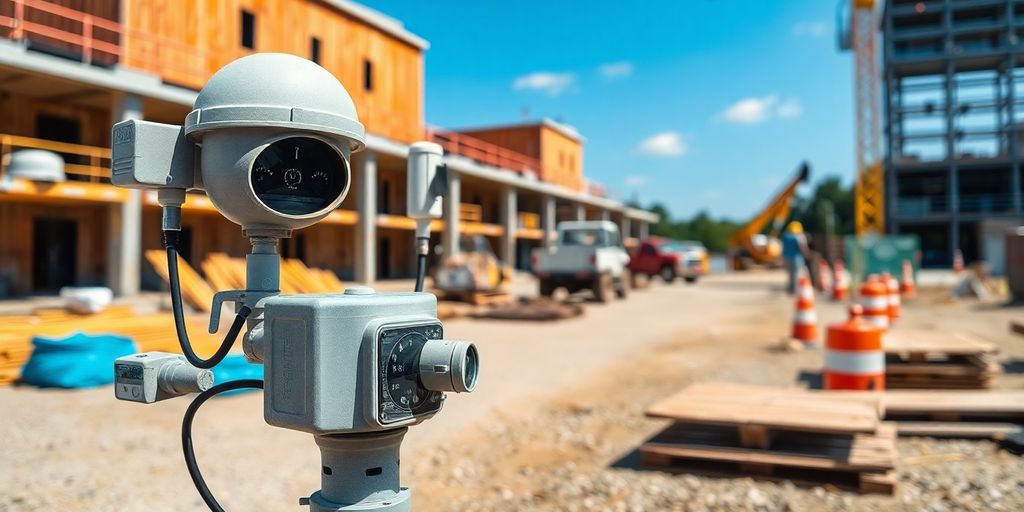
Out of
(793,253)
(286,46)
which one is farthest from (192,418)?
(793,253)

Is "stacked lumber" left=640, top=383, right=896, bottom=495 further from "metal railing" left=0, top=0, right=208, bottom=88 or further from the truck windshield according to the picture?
the truck windshield

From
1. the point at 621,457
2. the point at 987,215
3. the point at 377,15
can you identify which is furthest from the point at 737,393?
the point at 987,215

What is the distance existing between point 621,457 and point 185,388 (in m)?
3.80

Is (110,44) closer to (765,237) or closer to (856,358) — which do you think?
(856,358)

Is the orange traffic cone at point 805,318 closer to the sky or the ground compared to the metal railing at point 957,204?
closer to the ground

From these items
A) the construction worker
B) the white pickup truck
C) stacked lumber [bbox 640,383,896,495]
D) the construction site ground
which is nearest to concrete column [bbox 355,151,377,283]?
the white pickup truck

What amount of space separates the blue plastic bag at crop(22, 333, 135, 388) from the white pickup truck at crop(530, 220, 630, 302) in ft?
43.3

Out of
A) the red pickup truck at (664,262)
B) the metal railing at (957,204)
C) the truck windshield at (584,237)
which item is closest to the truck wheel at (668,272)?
the red pickup truck at (664,262)

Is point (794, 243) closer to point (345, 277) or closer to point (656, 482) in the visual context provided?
point (345, 277)

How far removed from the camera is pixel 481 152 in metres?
32.1

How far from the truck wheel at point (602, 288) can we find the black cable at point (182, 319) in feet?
57.0

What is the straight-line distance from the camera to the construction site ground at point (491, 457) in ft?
13.3

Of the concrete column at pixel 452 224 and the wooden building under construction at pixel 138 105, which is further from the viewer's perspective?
the concrete column at pixel 452 224

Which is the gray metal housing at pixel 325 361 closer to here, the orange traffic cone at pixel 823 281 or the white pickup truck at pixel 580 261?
the white pickup truck at pixel 580 261
